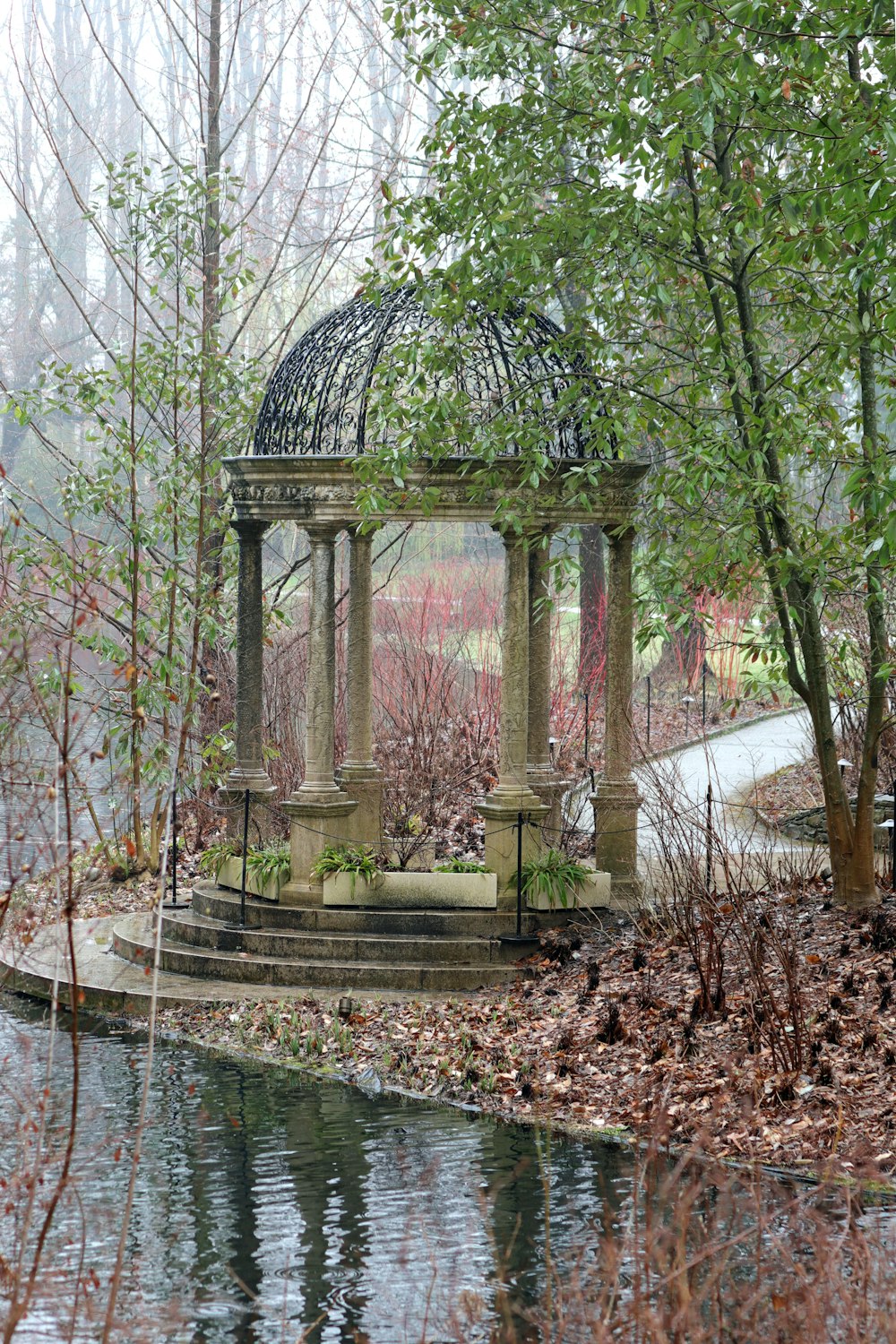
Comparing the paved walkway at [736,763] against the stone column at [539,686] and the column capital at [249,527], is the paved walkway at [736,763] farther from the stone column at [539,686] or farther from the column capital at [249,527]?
the column capital at [249,527]

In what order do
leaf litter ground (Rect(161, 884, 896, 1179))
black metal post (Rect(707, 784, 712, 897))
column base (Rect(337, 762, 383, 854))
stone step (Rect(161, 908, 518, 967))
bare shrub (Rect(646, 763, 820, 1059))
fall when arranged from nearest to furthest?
leaf litter ground (Rect(161, 884, 896, 1179))
bare shrub (Rect(646, 763, 820, 1059))
black metal post (Rect(707, 784, 712, 897))
stone step (Rect(161, 908, 518, 967))
column base (Rect(337, 762, 383, 854))

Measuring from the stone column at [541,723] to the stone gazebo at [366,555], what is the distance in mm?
78

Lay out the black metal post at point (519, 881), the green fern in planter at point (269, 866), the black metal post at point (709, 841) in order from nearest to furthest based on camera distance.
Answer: the black metal post at point (709, 841) → the black metal post at point (519, 881) → the green fern in planter at point (269, 866)

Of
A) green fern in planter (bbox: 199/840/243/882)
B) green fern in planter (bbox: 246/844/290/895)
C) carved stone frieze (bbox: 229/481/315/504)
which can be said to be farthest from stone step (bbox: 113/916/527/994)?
carved stone frieze (bbox: 229/481/315/504)

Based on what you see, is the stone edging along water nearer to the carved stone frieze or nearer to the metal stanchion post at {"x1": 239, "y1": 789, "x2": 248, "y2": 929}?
the metal stanchion post at {"x1": 239, "y1": 789, "x2": 248, "y2": 929}

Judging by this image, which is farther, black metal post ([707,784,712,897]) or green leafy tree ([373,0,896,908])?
black metal post ([707,784,712,897])

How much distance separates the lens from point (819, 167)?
8.55 m

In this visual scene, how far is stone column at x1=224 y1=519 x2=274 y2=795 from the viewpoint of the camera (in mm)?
11711

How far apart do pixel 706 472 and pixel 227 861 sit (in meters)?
5.21

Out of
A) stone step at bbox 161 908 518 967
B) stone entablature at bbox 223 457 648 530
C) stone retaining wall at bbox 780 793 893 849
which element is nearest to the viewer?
stone step at bbox 161 908 518 967

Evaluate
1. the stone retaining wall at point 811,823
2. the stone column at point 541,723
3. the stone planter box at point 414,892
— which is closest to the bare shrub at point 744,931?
the stone column at point 541,723

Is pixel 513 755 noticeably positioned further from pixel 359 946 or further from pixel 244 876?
pixel 244 876

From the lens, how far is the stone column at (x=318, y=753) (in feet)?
36.1

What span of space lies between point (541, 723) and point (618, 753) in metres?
1.08
